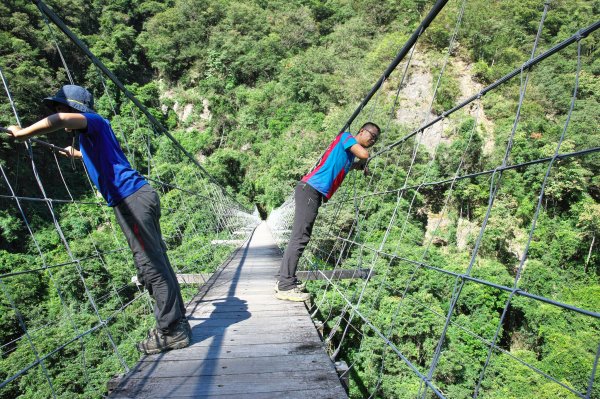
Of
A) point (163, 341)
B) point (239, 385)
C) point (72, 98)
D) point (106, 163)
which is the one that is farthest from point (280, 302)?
point (72, 98)

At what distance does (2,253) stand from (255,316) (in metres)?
13.5

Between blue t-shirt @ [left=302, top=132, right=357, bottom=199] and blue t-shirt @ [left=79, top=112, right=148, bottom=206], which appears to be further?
blue t-shirt @ [left=302, top=132, right=357, bottom=199]

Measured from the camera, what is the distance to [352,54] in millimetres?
20625

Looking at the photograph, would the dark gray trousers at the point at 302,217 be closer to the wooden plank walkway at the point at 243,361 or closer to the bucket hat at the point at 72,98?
the wooden plank walkway at the point at 243,361

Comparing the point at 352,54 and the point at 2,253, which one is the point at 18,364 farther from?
the point at 352,54

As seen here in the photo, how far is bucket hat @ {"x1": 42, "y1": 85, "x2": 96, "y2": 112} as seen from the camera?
0.99m

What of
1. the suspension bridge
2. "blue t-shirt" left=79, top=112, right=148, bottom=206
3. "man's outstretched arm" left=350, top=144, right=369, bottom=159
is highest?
"man's outstretched arm" left=350, top=144, right=369, bottom=159

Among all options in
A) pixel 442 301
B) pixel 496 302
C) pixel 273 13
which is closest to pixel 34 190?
pixel 442 301

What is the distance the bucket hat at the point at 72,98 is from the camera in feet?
3.26

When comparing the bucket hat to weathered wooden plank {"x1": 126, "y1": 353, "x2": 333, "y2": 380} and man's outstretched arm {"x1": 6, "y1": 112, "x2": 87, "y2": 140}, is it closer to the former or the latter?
man's outstretched arm {"x1": 6, "y1": 112, "x2": 87, "y2": 140}

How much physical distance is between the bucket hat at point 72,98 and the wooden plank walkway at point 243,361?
2.75 feet

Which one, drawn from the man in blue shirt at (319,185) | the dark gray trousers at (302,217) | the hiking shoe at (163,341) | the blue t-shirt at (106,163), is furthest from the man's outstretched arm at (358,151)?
the hiking shoe at (163,341)

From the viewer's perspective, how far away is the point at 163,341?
1183 millimetres

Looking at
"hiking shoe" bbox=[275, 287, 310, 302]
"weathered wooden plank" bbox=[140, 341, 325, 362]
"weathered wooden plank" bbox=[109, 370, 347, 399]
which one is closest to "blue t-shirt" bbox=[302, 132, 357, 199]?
"hiking shoe" bbox=[275, 287, 310, 302]
